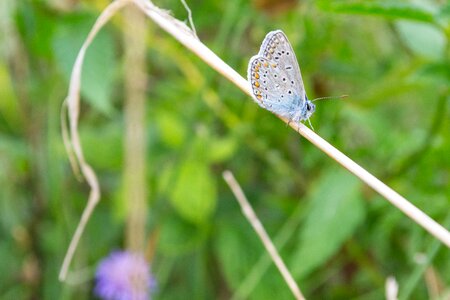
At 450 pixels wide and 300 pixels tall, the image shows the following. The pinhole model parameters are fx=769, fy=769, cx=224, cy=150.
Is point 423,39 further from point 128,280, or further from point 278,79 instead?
point 128,280

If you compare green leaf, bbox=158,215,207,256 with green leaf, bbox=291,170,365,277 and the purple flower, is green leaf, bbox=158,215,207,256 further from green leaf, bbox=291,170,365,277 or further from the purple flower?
green leaf, bbox=291,170,365,277

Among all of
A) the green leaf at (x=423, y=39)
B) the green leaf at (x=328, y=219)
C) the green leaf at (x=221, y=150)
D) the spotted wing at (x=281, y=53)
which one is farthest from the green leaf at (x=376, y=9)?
the green leaf at (x=221, y=150)

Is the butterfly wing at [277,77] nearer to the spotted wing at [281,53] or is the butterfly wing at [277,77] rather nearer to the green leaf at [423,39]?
the spotted wing at [281,53]

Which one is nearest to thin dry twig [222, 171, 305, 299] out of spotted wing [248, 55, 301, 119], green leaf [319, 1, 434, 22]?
spotted wing [248, 55, 301, 119]

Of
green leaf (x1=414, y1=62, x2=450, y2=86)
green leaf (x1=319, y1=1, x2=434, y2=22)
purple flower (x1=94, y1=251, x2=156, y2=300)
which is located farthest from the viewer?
purple flower (x1=94, y1=251, x2=156, y2=300)

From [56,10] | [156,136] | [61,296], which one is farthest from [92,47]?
[61,296]

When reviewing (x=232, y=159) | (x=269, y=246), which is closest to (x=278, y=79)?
(x=269, y=246)
